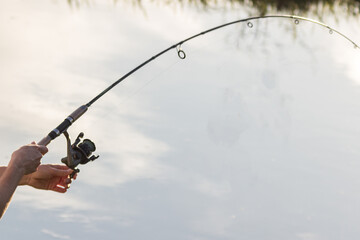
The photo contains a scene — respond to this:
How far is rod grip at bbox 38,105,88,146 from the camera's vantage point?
3.63 metres

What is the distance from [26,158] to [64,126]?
0.47 m

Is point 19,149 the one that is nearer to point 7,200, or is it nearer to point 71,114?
point 7,200

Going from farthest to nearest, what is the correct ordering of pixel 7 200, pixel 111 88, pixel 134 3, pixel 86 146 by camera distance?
pixel 134 3
pixel 111 88
pixel 86 146
pixel 7 200

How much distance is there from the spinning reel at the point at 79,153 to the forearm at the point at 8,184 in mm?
549

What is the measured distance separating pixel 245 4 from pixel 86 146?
8.79 metres

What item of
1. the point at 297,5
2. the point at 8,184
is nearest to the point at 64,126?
the point at 8,184

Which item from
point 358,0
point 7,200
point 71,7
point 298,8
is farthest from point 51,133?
point 358,0

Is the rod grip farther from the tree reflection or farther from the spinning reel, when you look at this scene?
the tree reflection

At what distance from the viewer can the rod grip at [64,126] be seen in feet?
11.9

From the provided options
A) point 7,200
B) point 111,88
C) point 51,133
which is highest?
point 111,88

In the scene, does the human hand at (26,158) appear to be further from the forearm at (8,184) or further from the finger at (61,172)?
the finger at (61,172)

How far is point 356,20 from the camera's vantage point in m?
12.8

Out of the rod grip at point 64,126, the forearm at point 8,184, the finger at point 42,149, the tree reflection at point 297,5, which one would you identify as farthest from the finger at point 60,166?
the tree reflection at point 297,5

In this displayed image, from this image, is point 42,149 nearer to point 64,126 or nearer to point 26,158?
point 26,158
